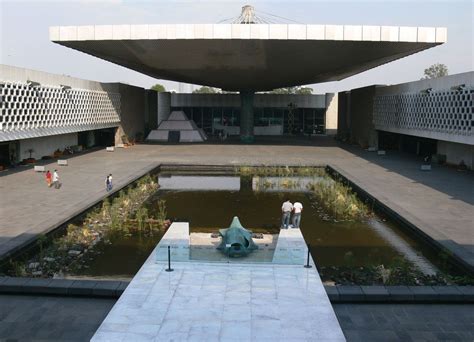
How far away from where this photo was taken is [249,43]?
27.3 m

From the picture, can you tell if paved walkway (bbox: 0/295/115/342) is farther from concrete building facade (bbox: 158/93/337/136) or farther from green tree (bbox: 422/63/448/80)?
green tree (bbox: 422/63/448/80)

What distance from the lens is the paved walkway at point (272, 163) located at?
517 inches

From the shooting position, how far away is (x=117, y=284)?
8711mm

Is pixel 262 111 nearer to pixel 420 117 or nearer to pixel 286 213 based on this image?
pixel 420 117

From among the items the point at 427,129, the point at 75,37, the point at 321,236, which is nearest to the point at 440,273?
the point at 321,236

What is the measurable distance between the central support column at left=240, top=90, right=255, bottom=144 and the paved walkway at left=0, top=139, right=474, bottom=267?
34.0 feet

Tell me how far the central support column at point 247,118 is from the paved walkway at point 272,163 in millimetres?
10369

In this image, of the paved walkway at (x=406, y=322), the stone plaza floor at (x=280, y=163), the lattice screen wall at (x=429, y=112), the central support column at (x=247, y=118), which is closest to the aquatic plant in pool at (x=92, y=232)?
the stone plaza floor at (x=280, y=163)

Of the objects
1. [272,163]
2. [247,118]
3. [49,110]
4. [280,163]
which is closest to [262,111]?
[247,118]

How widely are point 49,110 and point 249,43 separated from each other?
11.2 meters

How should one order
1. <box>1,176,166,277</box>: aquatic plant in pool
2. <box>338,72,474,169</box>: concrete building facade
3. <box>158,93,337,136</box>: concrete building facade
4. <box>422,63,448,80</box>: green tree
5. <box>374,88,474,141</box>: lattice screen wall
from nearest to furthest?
<box>1,176,166,277</box>: aquatic plant in pool, <box>374,88,474,141</box>: lattice screen wall, <box>338,72,474,169</box>: concrete building facade, <box>158,93,337,136</box>: concrete building facade, <box>422,63,448,80</box>: green tree

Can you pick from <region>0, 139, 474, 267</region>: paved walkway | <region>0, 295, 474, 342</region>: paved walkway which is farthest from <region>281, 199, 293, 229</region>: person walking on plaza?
<region>0, 295, 474, 342</region>: paved walkway

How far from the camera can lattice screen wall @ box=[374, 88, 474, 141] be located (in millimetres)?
23625

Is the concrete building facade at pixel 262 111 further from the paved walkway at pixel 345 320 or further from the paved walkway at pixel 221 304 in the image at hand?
the paved walkway at pixel 345 320
